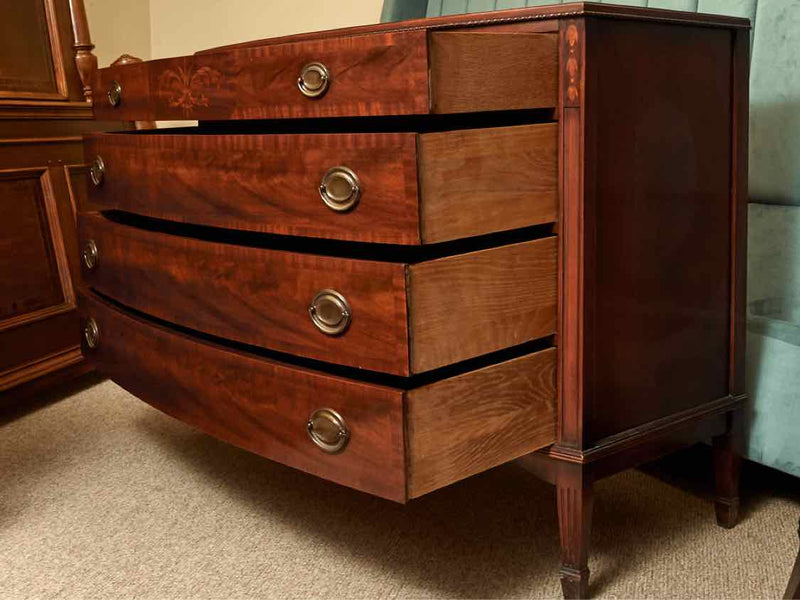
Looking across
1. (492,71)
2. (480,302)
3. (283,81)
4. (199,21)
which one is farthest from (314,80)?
(199,21)

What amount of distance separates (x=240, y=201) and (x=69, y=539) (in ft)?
1.98

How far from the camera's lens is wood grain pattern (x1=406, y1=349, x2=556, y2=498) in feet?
2.84

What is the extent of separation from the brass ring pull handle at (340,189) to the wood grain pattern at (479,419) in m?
0.21

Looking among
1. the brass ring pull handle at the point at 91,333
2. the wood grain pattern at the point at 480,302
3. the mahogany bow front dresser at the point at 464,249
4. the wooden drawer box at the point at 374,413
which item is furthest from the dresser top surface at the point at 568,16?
the brass ring pull handle at the point at 91,333

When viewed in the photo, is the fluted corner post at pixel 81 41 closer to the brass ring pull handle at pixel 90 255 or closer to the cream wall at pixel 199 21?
the cream wall at pixel 199 21

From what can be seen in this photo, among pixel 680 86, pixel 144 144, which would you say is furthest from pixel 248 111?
pixel 680 86

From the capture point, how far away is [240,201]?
1009 millimetres

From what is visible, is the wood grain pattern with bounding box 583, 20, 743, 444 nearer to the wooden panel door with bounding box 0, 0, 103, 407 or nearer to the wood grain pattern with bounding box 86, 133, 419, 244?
the wood grain pattern with bounding box 86, 133, 419, 244

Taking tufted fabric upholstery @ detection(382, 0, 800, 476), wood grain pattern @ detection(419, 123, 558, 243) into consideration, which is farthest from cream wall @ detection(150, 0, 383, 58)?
wood grain pattern @ detection(419, 123, 558, 243)

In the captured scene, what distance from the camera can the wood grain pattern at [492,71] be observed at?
2.69 feet

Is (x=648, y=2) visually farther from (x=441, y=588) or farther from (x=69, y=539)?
(x=69, y=539)

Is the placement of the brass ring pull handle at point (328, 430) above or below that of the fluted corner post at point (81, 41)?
below

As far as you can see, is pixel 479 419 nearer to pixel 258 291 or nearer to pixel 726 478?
pixel 258 291

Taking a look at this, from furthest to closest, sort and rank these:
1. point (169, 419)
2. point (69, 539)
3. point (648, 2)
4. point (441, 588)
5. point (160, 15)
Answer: point (160, 15), point (169, 419), point (648, 2), point (69, 539), point (441, 588)
